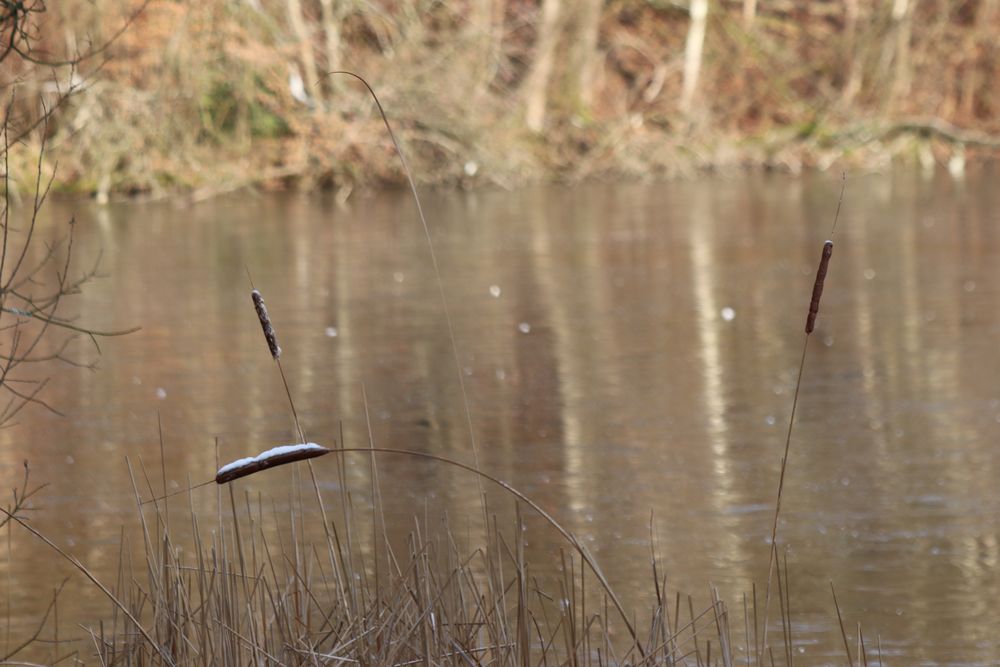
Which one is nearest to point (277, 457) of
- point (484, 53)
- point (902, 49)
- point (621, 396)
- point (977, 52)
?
point (621, 396)

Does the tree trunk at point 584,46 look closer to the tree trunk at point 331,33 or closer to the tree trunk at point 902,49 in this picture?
the tree trunk at point 902,49

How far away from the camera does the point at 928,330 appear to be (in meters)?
12.2

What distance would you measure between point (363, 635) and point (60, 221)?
765 inches

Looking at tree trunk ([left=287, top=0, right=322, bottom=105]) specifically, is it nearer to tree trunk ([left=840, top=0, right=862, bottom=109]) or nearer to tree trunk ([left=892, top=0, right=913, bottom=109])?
tree trunk ([left=840, top=0, right=862, bottom=109])

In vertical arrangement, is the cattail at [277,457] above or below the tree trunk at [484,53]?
below

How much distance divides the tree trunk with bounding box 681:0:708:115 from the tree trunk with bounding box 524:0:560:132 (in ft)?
10.2

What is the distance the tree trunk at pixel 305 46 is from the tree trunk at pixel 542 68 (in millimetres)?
4569

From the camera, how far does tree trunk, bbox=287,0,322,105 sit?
Answer: 26812 mm

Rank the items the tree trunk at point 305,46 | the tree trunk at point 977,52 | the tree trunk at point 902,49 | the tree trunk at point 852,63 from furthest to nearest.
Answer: the tree trunk at point 977,52
the tree trunk at point 852,63
the tree trunk at point 902,49
the tree trunk at point 305,46

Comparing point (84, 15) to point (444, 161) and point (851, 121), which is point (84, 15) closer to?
point (444, 161)

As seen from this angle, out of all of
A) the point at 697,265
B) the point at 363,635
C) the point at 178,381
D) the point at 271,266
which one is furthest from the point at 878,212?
the point at 363,635

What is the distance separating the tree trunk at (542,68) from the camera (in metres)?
31.8

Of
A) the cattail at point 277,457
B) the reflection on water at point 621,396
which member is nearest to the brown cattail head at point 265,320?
the cattail at point 277,457

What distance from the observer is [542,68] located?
106 ft
